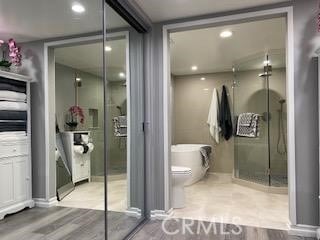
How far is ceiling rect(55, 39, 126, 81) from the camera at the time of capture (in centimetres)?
233

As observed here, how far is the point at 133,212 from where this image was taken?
2.69 meters

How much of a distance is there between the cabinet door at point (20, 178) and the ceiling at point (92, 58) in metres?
0.94

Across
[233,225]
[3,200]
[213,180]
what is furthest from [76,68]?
[213,180]

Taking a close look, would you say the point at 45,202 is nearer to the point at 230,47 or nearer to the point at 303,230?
the point at 303,230

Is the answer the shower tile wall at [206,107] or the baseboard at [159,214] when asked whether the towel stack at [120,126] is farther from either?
the shower tile wall at [206,107]

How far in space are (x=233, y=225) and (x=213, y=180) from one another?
212cm

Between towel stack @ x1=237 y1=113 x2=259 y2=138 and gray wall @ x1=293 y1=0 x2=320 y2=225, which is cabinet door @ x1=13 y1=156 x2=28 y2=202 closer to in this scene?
gray wall @ x1=293 y1=0 x2=320 y2=225

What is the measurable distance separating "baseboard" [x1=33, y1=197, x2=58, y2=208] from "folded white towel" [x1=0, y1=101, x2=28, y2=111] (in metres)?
0.69

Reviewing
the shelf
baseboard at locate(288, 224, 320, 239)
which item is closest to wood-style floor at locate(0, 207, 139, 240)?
the shelf

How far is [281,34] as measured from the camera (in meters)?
3.30

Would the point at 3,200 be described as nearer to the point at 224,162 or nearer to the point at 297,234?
the point at 297,234

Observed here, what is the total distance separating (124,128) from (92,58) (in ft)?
2.65

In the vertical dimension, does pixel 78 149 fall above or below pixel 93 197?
above

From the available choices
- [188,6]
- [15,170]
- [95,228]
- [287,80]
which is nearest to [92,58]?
[188,6]
